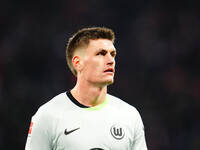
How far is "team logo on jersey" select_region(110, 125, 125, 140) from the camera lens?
13.9 feet

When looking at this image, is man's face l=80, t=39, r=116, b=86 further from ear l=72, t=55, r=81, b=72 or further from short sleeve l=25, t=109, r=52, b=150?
short sleeve l=25, t=109, r=52, b=150

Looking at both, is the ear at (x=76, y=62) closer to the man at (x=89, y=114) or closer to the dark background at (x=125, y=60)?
the man at (x=89, y=114)

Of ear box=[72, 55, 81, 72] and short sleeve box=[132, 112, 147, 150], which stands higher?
ear box=[72, 55, 81, 72]

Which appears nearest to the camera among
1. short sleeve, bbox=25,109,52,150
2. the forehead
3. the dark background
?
short sleeve, bbox=25,109,52,150

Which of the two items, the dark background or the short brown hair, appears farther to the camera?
the dark background

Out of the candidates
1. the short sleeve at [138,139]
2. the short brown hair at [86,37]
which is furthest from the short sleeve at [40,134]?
the short sleeve at [138,139]

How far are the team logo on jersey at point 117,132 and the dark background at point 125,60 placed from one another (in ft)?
14.8

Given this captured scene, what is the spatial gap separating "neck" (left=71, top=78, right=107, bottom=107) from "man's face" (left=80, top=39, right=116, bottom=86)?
0.08 m

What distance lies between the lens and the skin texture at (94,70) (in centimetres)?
424

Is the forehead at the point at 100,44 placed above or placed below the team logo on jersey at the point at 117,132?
above

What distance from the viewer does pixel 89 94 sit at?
440 cm

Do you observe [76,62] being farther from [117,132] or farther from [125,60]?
[125,60]

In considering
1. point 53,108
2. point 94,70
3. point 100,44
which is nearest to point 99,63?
point 94,70

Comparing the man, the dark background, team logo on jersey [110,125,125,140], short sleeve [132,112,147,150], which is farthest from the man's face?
the dark background
